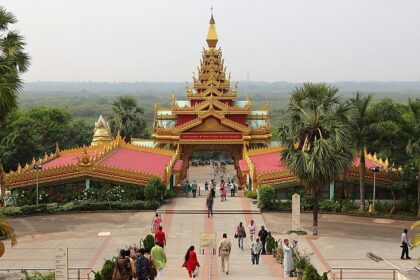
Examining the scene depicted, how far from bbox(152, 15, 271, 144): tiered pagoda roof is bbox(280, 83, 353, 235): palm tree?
70.7 feet

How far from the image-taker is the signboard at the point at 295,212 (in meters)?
33.6

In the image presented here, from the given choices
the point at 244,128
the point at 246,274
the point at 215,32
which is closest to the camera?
the point at 246,274

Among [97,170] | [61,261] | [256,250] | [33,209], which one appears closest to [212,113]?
[97,170]

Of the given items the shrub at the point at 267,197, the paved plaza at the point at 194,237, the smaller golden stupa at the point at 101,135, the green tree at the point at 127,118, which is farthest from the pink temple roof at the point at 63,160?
the green tree at the point at 127,118

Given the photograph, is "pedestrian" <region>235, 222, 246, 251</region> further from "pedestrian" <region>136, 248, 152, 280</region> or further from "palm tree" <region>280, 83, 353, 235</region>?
"pedestrian" <region>136, 248, 152, 280</region>

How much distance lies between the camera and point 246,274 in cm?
2550

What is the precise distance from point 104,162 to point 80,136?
4415cm

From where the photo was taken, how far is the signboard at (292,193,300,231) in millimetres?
33562

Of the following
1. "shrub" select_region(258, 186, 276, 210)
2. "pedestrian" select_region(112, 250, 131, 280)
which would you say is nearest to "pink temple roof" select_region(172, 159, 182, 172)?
"shrub" select_region(258, 186, 276, 210)

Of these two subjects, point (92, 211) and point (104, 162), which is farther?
point (104, 162)

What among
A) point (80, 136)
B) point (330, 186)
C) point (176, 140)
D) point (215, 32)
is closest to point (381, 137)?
point (330, 186)

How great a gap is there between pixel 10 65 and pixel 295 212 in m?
15.7

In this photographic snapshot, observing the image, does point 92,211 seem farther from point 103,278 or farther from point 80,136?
point 80,136

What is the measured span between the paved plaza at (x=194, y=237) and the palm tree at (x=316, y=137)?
3.08 m
